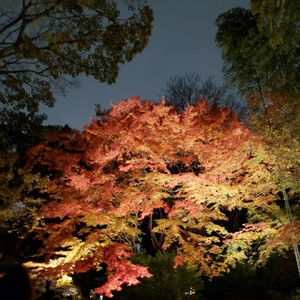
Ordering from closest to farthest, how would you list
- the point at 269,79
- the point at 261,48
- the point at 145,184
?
the point at 261,48 → the point at 269,79 → the point at 145,184

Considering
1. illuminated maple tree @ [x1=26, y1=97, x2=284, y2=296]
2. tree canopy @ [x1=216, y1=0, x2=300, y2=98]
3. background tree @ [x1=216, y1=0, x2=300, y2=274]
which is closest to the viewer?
tree canopy @ [x1=216, y1=0, x2=300, y2=98]

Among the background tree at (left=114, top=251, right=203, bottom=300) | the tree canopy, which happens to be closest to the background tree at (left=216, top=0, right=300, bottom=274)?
the tree canopy

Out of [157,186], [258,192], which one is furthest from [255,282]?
[157,186]

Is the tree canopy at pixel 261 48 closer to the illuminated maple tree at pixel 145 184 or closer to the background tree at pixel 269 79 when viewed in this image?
the background tree at pixel 269 79

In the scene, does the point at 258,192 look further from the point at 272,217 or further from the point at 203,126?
the point at 203,126

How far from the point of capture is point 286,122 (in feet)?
23.6

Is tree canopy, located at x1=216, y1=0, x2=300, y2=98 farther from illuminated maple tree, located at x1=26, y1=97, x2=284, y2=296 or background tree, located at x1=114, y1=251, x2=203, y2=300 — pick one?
background tree, located at x1=114, y1=251, x2=203, y2=300

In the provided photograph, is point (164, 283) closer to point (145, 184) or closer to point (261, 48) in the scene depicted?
point (145, 184)

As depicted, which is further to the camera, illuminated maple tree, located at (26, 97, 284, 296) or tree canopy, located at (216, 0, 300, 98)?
illuminated maple tree, located at (26, 97, 284, 296)

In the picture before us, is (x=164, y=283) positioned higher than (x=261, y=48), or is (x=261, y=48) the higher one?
(x=261, y=48)

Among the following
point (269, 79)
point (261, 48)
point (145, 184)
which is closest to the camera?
point (261, 48)

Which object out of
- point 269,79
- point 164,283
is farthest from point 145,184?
point 269,79

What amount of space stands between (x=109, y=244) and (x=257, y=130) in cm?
495

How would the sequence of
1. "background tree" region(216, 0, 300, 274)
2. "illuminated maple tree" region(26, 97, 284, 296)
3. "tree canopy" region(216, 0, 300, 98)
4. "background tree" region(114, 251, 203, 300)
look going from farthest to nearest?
"background tree" region(114, 251, 203, 300) < "illuminated maple tree" region(26, 97, 284, 296) < "background tree" region(216, 0, 300, 274) < "tree canopy" region(216, 0, 300, 98)
